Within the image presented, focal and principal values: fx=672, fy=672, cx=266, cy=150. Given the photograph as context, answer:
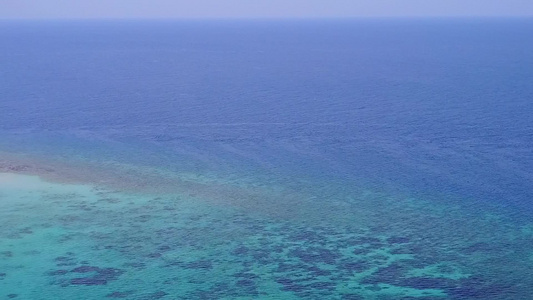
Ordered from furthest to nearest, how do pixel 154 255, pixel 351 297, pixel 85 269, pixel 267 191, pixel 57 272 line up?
pixel 267 191
pixel 154 255
pixel 85 269
pixel 57 272
pixel 351 297

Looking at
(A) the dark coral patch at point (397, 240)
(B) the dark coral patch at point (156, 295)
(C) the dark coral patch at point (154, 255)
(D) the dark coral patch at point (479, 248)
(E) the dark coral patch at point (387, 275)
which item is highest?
(D) the dark coral patch at point (479, 248)

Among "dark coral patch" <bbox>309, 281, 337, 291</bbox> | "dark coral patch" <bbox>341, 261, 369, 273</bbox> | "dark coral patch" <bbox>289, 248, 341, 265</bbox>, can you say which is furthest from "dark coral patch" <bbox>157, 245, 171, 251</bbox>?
"dark coral patch" <bbox>341, 261, 369, 273</bbox>

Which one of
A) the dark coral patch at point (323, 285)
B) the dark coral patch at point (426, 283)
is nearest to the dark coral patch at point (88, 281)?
the dark coral patch at point (323, 285)

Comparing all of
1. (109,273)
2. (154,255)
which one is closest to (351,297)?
(154,255)

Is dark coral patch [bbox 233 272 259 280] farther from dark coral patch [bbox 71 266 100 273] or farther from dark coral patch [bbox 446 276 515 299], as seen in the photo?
dark coral patch [bbox 446 276 515 299]

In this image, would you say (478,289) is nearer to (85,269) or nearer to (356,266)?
(356,266)

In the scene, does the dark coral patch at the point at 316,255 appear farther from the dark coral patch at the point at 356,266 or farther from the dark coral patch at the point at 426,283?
the dark coral patch at the point at 426,283

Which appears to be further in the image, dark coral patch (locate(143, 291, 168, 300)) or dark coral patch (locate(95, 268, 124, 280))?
dark coral patch (locate(95, 268, 124, 280))

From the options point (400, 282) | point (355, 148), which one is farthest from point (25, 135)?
point (400, 282)
